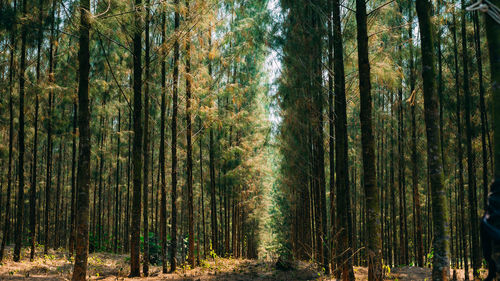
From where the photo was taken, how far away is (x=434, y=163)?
178 inches

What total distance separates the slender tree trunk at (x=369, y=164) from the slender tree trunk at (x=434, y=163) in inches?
52.0

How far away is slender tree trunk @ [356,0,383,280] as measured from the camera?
5.88m

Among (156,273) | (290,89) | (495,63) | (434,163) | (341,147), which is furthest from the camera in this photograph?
(290,89)

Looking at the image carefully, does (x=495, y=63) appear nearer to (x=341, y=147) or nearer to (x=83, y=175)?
(x=341, y=147)

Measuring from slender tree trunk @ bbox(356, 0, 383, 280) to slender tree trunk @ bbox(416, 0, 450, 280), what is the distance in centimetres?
132

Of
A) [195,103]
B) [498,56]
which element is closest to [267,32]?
[195,103]

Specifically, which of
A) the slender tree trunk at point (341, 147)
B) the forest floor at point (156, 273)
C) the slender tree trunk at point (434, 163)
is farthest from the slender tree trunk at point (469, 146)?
the slender tree trunk at point (434, 163)

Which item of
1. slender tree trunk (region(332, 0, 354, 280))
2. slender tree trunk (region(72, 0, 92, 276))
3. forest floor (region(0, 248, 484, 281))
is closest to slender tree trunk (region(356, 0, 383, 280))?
slender tree trunk (region(332, 0, 354, 280))

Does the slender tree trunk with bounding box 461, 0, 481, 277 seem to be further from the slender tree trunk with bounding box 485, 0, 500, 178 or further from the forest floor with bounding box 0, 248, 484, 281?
the slender tree trunk with bounding box 485, 0, 500, 178

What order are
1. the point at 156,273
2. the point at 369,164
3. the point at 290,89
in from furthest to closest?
the point at 290,89, the point at 156,273, the point at 369,164

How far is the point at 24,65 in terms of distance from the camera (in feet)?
35.8

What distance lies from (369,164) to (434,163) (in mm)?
1519

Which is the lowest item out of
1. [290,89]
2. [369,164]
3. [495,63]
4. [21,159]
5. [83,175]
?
[83,175]

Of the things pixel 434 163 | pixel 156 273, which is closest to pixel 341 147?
pixel 434 163
